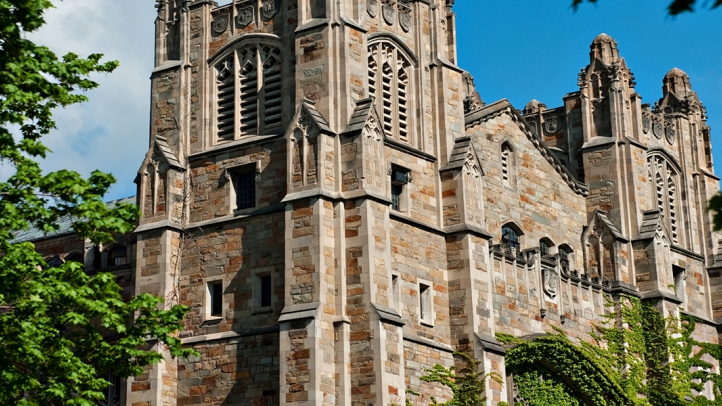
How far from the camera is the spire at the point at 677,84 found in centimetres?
6262

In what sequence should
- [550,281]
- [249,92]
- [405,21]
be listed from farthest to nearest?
[550,281], [405,21], [249,92]

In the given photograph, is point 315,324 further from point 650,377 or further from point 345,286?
point 650,377

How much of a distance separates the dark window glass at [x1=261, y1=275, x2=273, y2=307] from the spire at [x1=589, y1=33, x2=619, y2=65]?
19.9m

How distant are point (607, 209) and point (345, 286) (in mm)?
17211

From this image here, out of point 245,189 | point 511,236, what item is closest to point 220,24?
point 245,189

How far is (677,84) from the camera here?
6284 centimetres

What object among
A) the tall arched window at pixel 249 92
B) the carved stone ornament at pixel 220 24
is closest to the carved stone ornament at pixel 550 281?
the tall arched window at pixel 249 92

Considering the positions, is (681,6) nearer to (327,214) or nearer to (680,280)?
(327,214)

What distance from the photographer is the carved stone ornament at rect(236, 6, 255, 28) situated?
47.0m

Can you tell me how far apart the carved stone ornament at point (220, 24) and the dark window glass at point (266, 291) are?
830 centimetres

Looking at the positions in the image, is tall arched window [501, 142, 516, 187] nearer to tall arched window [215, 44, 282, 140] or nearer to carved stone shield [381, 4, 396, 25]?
carved stone shield [381, 4, 396, 25]

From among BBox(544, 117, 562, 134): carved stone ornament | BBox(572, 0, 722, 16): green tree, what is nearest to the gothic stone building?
BBox(544, 117, 562, 134): carved stone ornament

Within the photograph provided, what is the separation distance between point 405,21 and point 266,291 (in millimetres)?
10041

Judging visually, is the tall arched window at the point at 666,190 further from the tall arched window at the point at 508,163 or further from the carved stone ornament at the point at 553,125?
the tall arched window at the point at 508,163
